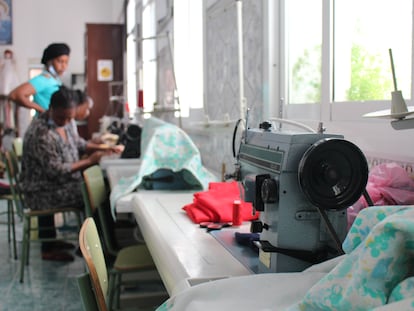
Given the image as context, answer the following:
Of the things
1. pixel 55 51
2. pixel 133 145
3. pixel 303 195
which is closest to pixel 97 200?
pixel 133 145

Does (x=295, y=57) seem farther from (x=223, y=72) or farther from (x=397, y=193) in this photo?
(x=397, y=193)

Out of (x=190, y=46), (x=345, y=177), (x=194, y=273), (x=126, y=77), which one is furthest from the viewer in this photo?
(x=126, y=77)

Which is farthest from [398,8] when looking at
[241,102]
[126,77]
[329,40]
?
[126,77]

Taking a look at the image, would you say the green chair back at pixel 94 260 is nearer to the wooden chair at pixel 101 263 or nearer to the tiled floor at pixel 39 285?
the wooden chair at pixel 101 263

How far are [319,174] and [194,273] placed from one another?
1.22 feet

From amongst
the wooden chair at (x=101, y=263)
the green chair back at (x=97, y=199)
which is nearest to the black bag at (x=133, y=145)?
the green chair back at (x=97, y=199)

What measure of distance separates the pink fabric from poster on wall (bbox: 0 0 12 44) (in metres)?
Result: 8.76

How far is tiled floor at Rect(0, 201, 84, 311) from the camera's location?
3.12 metres

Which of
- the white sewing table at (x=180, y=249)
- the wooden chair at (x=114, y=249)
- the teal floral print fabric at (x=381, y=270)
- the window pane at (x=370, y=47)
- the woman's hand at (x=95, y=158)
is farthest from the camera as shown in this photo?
the woman's hand at (x=95, y=158)

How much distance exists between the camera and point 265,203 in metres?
1.30

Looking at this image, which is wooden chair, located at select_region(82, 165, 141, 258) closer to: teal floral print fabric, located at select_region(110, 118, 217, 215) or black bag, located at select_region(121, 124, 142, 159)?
teal floral print fabric, located at select_region(110, 118, 217, 215)

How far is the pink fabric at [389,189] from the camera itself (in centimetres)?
133

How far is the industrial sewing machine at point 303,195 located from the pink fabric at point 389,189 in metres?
0.13

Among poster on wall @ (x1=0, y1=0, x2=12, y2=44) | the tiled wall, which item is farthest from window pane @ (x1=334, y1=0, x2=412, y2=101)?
poster on wall @ (x1=0, y1=0, x2=12, y2=44)
